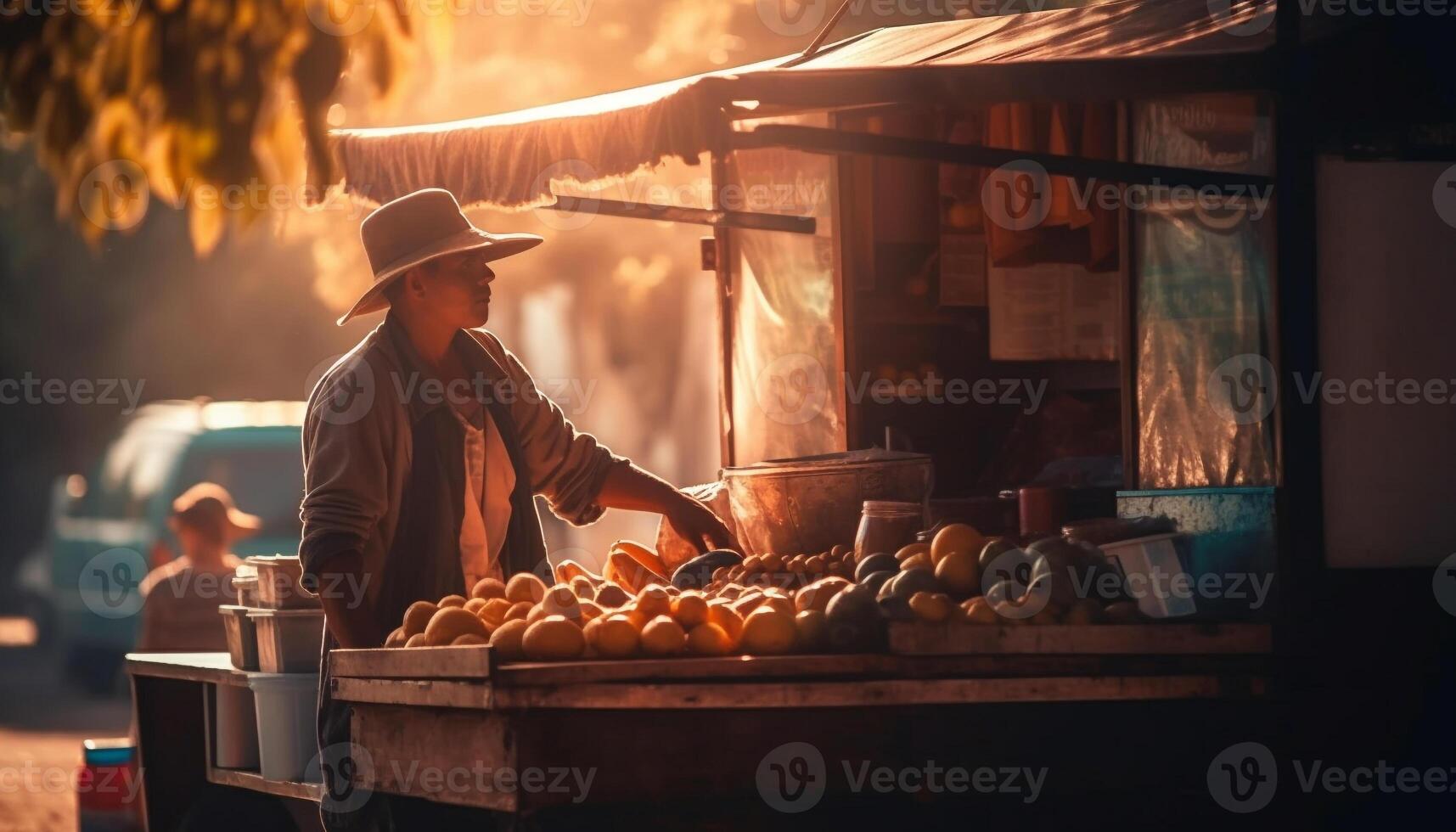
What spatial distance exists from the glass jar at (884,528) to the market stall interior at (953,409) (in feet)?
0.03

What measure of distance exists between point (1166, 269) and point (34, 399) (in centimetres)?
3431

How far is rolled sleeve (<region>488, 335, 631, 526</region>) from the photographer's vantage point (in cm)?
628

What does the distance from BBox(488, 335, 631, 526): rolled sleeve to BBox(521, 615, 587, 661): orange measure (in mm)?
1785

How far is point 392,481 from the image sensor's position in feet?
18.4

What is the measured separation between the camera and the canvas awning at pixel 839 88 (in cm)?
502

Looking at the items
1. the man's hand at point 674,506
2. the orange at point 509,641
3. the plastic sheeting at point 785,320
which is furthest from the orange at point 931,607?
the plastic sheeting at point 785,320

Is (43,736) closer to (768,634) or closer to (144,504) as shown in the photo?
(144,504)

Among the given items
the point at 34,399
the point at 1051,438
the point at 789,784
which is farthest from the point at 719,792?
the point at 34,399

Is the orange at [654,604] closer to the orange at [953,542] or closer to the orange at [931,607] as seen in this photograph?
the orange at [931,607]

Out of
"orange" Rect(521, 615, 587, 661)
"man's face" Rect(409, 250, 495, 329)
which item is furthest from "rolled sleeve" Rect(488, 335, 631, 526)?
"orange" Rect(521, 615, 587, 661)

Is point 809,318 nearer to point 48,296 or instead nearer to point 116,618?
point 116,618

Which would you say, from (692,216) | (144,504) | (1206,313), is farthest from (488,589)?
(144,504)

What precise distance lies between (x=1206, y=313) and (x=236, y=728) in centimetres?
352

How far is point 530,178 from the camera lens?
6.99 metres
